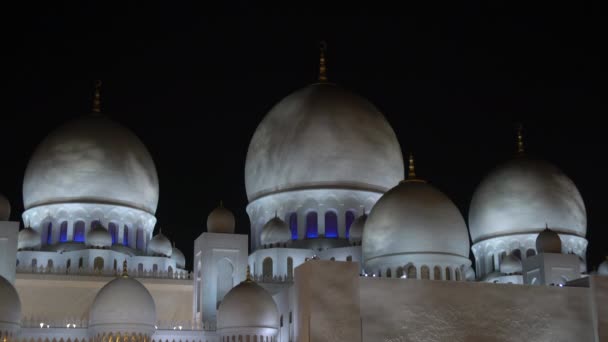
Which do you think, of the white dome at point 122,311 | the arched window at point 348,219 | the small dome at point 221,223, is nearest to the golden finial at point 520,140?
the arched window at point 348,219

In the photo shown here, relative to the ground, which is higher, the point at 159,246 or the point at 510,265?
the point at 159,246

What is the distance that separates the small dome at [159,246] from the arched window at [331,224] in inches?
218

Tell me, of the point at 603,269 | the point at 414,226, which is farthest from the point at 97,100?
Result: the point at 603,269

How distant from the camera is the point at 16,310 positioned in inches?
985

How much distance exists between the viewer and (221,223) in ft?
101

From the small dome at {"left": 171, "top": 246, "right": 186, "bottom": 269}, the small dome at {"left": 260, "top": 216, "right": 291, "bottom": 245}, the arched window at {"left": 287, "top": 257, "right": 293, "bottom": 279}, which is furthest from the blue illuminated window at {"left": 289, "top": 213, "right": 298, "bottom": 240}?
the small dome at {"left": 171, "top": 246, "right": 186, "bottom": 269}

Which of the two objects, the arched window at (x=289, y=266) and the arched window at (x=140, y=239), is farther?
the arched window at (x=140, y=239)

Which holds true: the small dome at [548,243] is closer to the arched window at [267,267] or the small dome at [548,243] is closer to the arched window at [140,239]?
the arched window at [267,267]

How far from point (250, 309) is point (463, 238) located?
721cm

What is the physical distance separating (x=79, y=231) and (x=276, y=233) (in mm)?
6686

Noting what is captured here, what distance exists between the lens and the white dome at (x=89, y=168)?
33344mm

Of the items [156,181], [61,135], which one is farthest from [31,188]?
[156,181]

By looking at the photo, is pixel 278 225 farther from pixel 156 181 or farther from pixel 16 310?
pixel 16 310

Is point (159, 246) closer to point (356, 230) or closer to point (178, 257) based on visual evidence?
point (178, 257)
